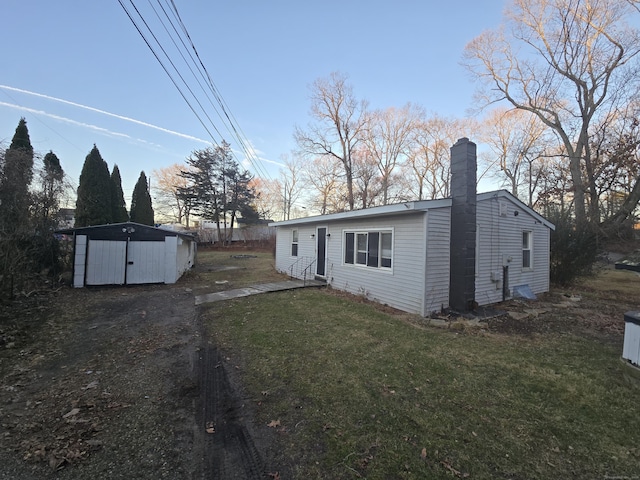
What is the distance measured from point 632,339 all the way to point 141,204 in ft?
103

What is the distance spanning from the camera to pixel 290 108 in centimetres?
1406

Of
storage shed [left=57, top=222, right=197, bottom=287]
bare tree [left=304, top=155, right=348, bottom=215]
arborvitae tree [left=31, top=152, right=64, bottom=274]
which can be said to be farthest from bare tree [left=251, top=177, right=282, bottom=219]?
arborvitae tree [left=31, top=152, right=64, bottom=274]

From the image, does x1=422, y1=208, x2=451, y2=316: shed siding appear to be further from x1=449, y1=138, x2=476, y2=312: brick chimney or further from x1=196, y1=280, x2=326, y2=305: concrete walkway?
x1=196, y1=280, x2=326, y2=305: concrete walkway

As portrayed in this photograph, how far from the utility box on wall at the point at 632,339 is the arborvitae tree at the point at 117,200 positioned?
24539mm

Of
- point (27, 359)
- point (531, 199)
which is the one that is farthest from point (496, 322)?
point (531, 199)

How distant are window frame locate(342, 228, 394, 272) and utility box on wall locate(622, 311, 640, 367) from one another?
14.4 ft

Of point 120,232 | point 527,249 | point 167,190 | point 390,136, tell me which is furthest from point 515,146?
point 167,190

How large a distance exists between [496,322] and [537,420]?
3963 millimetres

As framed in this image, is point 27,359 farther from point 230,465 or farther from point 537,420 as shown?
point 537,420

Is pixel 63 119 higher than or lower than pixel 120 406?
higher

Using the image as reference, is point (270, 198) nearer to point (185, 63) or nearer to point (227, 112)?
point (227, 112)

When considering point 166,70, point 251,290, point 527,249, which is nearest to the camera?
point 166,70

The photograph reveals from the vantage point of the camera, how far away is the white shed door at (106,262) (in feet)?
32.7

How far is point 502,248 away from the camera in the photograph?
8234 mm
